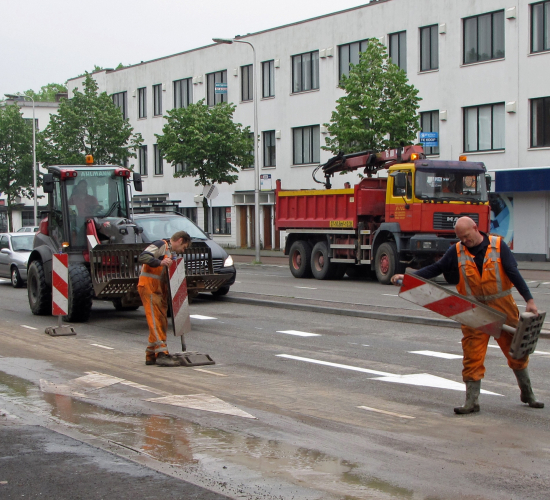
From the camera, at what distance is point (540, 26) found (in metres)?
31.1

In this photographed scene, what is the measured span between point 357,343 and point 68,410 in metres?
5.09

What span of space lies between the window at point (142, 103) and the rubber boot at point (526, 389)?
4863 cm

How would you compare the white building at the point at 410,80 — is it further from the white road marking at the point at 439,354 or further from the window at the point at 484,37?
the white road marking at the point at 439,354

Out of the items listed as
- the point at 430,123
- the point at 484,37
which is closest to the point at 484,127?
the point at 430,123

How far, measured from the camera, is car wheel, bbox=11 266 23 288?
22.4 metres

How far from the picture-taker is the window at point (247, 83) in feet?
149

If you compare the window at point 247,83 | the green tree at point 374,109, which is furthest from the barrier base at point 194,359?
the window at point 247,83

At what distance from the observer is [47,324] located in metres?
14.4

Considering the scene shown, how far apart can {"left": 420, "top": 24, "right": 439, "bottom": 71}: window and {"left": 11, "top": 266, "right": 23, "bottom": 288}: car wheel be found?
19.9 metres

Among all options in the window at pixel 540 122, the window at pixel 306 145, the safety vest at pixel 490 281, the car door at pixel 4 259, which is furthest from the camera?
the window at pixel 306 145

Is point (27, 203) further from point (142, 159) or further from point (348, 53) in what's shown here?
point (348, 53)

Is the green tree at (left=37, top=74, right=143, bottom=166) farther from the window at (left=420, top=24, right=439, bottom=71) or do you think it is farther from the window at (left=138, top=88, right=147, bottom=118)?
the window at (left=420, top=24, right=439, bottom=71)

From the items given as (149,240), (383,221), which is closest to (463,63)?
(383,221)

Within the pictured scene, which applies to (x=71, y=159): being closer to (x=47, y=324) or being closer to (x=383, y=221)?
(x=383, y=221)
